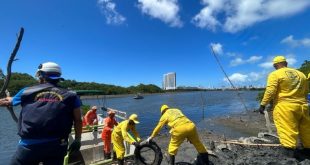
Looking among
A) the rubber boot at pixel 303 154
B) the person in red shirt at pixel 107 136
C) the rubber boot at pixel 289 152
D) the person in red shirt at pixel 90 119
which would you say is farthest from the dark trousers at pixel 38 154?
the person in red shirt at pixel 90 119

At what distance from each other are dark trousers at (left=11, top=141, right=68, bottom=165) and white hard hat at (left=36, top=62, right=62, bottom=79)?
80 cm

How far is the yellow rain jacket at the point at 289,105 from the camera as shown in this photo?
20.1 feet

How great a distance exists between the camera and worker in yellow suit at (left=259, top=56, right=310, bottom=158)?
614cm

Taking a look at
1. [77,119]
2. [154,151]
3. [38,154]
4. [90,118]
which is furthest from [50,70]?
[90,118]

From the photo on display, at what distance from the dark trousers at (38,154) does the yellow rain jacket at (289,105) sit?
15.7 feet

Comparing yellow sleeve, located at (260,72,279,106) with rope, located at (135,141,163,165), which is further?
rope, located at (135,141,163,165)

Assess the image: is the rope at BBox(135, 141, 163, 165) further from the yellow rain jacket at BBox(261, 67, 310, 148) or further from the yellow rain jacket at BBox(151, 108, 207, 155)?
the yellow rain jacket at BBox(261, 67, 310, 148)

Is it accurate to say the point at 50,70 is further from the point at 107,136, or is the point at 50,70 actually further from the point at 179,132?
the point at 107,136

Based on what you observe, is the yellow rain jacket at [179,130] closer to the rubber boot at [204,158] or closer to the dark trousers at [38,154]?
the rubber boot at [204,158]

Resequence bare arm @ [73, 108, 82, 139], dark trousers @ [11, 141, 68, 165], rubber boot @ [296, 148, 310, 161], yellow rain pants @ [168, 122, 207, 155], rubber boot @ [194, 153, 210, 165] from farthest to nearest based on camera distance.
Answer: rubber boot @ [194, 153, 210, 165] → yellow rain pants @ [168, 122, 207, 155] → rubber boot @ [296, 148, 310, 161] → bare arm @ [73, 108, 82, 139] → dark trousers @ [11, 141, 68, 165]

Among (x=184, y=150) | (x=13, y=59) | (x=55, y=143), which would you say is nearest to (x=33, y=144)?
(x=55, y=143)

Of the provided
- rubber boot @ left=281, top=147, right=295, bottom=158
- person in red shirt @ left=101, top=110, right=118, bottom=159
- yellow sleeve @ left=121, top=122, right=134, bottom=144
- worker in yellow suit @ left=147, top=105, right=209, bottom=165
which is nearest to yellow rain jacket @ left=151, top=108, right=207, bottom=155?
worker in yellow suit @ left=147, top=105, right=209, bottom=165

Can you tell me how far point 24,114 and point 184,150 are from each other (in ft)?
35.5

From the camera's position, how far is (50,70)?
342 cm
